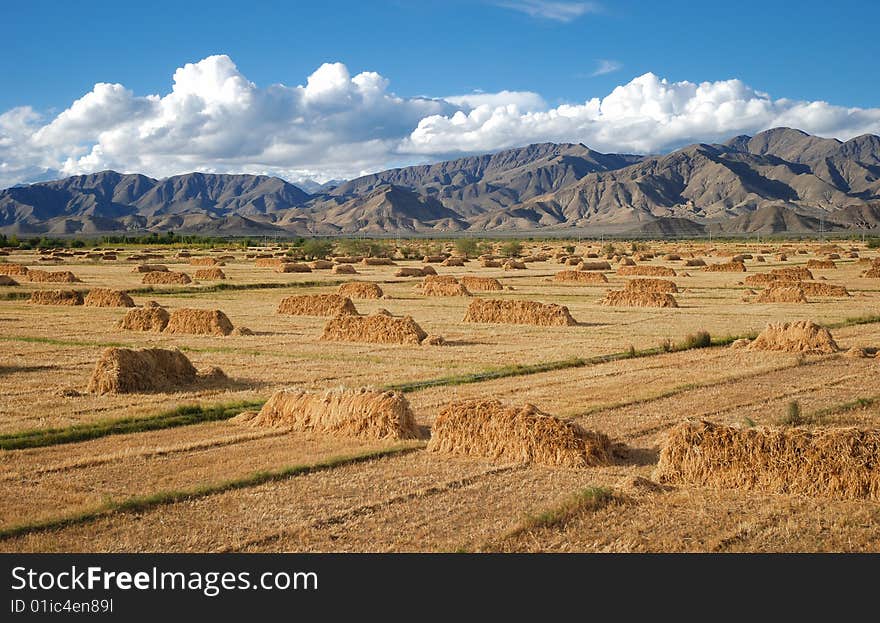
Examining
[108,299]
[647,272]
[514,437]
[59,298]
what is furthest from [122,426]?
[647,272]

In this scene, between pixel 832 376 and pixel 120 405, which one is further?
pixel 832 376

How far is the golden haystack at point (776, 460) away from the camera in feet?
38.9

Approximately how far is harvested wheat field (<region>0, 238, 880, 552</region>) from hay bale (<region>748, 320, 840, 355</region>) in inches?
2.8

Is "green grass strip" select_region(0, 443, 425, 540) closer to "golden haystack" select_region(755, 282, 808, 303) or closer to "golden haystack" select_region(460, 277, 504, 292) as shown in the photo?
"golden haystack" select_region(755, 282, 808, 303)

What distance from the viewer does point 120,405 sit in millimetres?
17828

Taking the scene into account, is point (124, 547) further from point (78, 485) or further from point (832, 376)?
point (832, 376)

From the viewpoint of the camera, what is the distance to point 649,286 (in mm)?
50719

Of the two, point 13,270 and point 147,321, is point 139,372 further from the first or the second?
point 13,270

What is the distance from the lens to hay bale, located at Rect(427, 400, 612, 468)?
534 inches

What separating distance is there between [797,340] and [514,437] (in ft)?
48.9

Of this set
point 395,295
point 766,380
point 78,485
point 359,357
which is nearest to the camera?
point 78,485

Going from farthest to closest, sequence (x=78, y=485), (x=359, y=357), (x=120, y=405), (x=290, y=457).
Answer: (x=359, y=357) → (x=120, y=405) → (x=290, y=457) → (x=78, y=485)

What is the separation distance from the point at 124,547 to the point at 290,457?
425 cm

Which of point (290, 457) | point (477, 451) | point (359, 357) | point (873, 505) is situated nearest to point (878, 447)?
point (873, 505)
